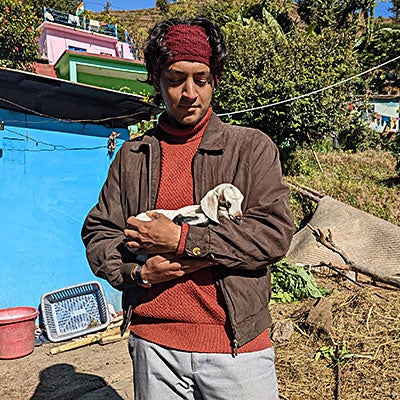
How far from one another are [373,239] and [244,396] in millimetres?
6028

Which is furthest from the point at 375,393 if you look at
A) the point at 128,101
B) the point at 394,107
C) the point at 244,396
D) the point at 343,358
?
the point at 394,107

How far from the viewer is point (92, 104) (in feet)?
19.7

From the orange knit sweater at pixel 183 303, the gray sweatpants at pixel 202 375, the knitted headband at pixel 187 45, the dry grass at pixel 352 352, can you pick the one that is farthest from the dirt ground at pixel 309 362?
the knitted headband at pixel 187 45

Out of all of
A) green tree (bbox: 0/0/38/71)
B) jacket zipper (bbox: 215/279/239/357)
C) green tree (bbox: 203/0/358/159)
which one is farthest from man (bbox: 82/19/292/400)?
green tree (bbox: 0/0/38/71)

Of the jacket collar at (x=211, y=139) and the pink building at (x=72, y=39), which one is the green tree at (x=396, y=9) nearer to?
the pink building at (x=72, y=39)

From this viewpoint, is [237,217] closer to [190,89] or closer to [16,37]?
[190,89]

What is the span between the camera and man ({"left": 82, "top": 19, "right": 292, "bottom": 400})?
4.39 ft

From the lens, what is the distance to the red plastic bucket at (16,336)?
4879 mm

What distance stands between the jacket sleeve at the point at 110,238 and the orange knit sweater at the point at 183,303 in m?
0.12

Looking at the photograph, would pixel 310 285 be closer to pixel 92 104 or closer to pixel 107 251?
pixel 92 104

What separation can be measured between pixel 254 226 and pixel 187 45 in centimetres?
61

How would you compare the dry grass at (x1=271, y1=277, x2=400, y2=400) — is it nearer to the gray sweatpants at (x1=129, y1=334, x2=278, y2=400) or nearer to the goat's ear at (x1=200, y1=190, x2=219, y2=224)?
the gray sweatpants at (x1=129, y1=334, x2=278, y2=400)

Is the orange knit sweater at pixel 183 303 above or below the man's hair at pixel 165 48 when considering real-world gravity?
below

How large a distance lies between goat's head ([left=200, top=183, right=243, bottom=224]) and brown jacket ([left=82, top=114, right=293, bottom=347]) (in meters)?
0.03
